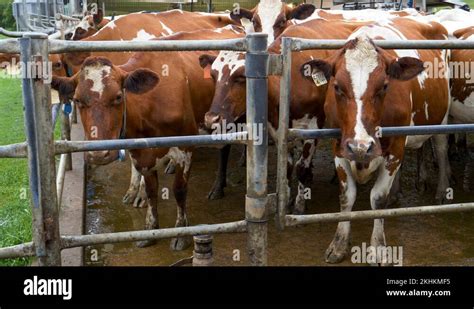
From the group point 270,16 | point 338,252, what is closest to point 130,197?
point 338,252

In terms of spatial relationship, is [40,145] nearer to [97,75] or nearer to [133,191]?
[97,75]

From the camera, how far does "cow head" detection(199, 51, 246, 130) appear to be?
5.07m

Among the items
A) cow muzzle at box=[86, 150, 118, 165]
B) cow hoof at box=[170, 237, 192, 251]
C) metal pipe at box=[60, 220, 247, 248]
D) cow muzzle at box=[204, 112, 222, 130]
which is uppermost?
cow muzzle at box=[204, 112, 222, 130]

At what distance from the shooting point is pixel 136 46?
3.38 metres

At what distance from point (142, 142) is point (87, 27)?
18.9 ft

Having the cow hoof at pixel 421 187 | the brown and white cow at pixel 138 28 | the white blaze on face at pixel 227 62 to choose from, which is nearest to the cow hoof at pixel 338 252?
the white blaze on face at pixel 227 62

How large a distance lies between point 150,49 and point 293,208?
11.3ft

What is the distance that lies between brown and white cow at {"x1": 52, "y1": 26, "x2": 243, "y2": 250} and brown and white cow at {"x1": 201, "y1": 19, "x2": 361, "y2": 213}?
0.35 metres

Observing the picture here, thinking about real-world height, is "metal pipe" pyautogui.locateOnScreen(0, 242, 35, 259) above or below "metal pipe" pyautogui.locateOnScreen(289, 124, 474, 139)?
below

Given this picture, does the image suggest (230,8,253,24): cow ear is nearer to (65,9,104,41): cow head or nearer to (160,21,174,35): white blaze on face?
(160,21,174,35): white blaze on face

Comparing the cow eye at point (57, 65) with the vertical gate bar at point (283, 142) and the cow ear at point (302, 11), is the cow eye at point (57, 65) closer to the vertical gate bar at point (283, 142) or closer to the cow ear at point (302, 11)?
the cow ear at point (302, 11)

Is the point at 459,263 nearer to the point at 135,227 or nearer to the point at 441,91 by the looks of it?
the point at 441,91

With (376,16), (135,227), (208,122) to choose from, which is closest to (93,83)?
(208,122)

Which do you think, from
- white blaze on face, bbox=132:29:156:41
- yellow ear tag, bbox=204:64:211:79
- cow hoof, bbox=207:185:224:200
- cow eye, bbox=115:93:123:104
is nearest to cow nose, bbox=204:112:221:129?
yellow ear tag, bbox=204:64:211:79
